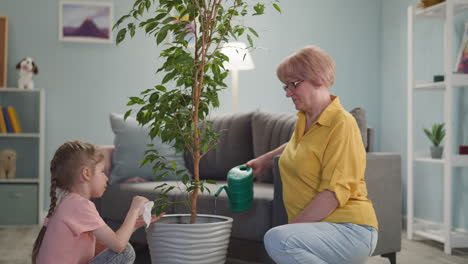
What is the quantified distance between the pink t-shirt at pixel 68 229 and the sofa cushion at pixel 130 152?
152 centimetres

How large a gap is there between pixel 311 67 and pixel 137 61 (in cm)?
311

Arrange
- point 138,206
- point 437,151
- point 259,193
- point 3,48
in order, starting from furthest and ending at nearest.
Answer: point 3,48, point 437,151, point 259,193, point 138,206

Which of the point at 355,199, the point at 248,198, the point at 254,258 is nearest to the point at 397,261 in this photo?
the point at 254,258

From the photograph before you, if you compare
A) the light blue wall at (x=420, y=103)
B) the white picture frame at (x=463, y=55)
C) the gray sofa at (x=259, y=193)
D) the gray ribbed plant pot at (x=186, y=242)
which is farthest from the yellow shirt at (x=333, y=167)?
the light blue wall at (x=420, y=103)

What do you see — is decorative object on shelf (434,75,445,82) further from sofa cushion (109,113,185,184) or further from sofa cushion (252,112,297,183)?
sofa cushion (109,113,185,184)

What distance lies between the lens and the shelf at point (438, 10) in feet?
11.7

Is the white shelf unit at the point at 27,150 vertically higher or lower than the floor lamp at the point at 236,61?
lower

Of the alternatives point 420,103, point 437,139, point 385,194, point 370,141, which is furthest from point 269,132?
point 420,103

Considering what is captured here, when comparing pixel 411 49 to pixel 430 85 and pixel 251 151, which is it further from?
pixel 251 151

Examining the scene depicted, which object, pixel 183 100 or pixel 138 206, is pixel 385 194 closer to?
pixel 183 100

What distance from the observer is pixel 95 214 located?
1.83 m

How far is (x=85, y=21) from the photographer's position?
15.6ft

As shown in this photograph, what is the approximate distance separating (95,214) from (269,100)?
324 cm

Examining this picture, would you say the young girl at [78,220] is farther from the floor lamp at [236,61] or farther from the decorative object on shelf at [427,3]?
the decorative object on shelf at [427,3]
